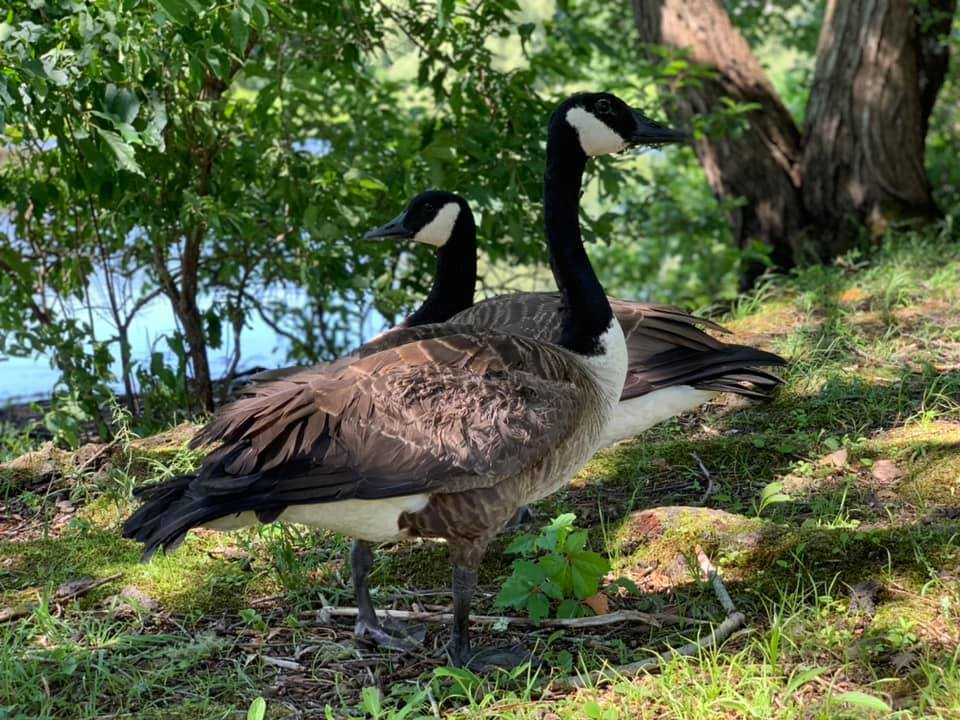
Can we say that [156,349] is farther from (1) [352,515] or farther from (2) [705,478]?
(1) [352,515]

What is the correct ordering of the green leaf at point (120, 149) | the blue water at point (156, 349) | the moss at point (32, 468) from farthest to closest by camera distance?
the blue water at point (156, 349) < the moss at point (32, 468) < the green leaf at point (120, 149)

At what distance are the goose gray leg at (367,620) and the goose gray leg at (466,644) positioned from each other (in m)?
0.26

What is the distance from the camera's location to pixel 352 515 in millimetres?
3506

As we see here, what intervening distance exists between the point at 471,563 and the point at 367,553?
20.5 inches

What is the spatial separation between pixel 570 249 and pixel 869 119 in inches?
220

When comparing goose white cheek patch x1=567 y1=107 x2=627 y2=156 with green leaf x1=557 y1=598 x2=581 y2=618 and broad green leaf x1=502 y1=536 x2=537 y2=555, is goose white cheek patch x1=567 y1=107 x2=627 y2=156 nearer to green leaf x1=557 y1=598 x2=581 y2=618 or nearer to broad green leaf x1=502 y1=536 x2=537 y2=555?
broad green leaf x1=502 y1=536 x2=537 y2=555

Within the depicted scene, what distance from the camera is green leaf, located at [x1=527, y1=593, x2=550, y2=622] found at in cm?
365

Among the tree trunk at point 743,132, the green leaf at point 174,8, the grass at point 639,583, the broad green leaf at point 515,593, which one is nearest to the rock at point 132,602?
the grass at point 639,583

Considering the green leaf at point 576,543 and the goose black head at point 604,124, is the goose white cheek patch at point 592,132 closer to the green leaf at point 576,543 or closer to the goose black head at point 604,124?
the goose black head at point 604,124

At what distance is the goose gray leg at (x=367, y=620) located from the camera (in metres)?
3.83

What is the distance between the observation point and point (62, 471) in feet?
17.9

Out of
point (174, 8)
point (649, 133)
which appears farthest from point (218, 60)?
point (649, 133)

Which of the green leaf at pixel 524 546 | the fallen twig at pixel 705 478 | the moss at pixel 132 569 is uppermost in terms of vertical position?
the moss at pixel 132 569

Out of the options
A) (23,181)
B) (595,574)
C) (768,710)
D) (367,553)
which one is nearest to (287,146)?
(23,181)
